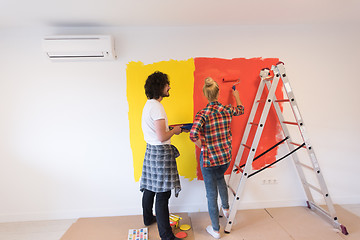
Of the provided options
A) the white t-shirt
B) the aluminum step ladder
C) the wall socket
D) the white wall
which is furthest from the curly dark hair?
the wall socket

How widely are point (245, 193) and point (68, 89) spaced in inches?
87.5

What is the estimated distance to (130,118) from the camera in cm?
218

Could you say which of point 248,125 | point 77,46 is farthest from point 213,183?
point 77,46

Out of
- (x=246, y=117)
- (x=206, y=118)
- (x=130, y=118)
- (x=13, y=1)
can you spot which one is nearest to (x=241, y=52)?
(x=246, y=117)

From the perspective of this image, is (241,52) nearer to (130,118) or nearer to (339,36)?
(339,36)

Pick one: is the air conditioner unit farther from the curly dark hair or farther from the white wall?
the curly dark hair

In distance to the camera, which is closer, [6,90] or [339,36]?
[6,90]

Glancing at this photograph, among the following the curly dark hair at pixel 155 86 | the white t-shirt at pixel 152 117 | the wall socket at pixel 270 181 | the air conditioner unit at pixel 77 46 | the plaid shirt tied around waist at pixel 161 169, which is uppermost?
the air conditioner unit at pixel 77 46

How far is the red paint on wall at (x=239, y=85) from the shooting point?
217 centimetres

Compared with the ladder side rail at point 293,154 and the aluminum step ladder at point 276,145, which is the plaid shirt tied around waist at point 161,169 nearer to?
the aluminum step ladder at point 276,145

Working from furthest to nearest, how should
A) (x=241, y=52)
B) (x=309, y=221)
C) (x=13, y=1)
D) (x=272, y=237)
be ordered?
(x=241, y=52) → (x=309, y=221) → (x=272, y=237) → (x=13, y=1)

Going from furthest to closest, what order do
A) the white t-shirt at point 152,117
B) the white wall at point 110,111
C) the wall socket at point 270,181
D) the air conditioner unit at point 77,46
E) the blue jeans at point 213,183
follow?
1. the wall socket at point 270,181
2. the white wall at point 110,111
3. the air conditioner unit at point 77,46
4. the blue jeans at point 213,183
5. the white t-shirt at point 152,117

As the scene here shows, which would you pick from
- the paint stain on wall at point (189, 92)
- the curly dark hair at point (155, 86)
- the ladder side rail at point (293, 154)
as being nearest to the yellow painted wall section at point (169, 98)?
the paint stain on wall at point (189, 92)

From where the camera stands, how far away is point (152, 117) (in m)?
1.66
